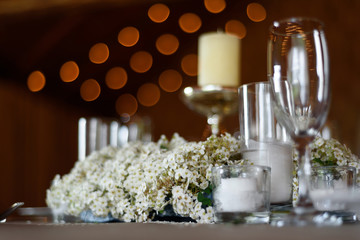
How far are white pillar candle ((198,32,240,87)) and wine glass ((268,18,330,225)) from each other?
30.7 inches

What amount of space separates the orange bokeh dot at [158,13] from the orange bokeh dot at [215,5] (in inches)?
15.9

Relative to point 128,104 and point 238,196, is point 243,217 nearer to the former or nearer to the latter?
point 238,196

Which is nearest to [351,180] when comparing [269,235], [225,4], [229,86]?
[269,235]

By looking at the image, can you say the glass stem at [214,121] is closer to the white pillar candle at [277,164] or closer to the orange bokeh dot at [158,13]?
the white pillar candle at [277,164]

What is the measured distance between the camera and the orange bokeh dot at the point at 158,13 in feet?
16.6

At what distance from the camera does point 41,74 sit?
A: 532 cm

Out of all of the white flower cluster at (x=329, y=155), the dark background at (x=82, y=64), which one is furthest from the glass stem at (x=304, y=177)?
the dark background at (x=82, y=64)

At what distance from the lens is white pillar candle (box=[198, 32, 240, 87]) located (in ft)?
5.13

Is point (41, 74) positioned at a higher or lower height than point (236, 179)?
higher

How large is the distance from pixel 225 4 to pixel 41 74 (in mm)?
2010

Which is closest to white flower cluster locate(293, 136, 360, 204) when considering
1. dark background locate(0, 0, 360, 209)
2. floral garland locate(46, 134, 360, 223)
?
floral garland locate(46, 134, 360, 223)

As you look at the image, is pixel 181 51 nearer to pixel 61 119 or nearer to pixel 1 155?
pixel 61 119

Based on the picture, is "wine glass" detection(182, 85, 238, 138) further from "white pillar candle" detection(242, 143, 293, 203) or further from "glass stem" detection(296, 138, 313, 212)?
"glass stem" detection(296, 138, 313, 212)

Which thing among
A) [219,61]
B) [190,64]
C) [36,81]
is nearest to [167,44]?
[190,64]
